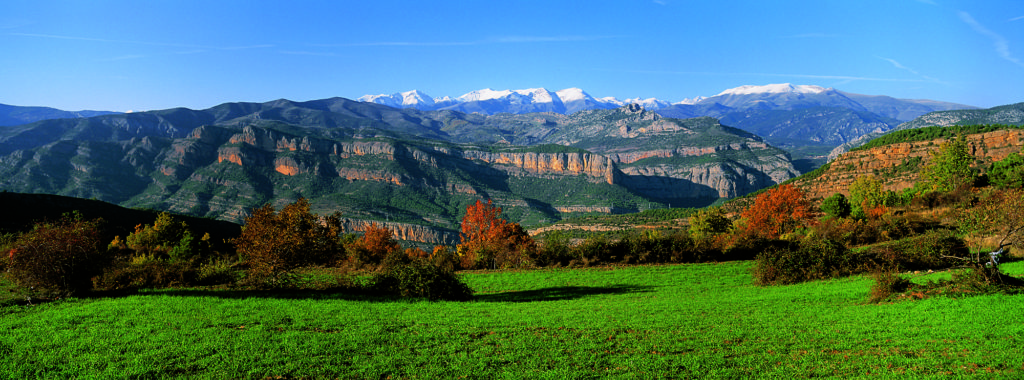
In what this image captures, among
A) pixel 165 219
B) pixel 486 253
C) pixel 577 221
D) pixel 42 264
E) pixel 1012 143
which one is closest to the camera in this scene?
pixel 42 264

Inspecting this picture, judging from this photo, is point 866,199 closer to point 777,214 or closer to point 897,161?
point 777,214

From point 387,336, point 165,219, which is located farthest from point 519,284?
point 165,219

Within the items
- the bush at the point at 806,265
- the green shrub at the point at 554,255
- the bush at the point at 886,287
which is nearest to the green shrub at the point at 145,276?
the green shrub at the point at 554,255

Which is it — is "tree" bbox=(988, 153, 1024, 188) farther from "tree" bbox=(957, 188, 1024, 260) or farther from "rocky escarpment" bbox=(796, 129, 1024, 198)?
"tree" bbox=(957, 188, 1024, 260)

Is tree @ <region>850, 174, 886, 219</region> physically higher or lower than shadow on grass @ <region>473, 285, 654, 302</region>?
higher

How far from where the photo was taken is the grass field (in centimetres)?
1064

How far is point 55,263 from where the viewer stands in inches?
722

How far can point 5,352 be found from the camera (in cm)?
1141

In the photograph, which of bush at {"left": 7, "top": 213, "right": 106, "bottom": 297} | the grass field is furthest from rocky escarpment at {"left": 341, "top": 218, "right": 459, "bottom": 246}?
the grass field

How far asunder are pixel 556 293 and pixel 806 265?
1283cm

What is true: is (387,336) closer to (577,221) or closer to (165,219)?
(165,219)

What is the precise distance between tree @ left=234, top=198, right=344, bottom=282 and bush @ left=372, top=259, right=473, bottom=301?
356cm

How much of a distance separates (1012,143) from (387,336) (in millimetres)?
99969

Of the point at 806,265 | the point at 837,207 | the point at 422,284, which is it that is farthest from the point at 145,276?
the point at 837,207
